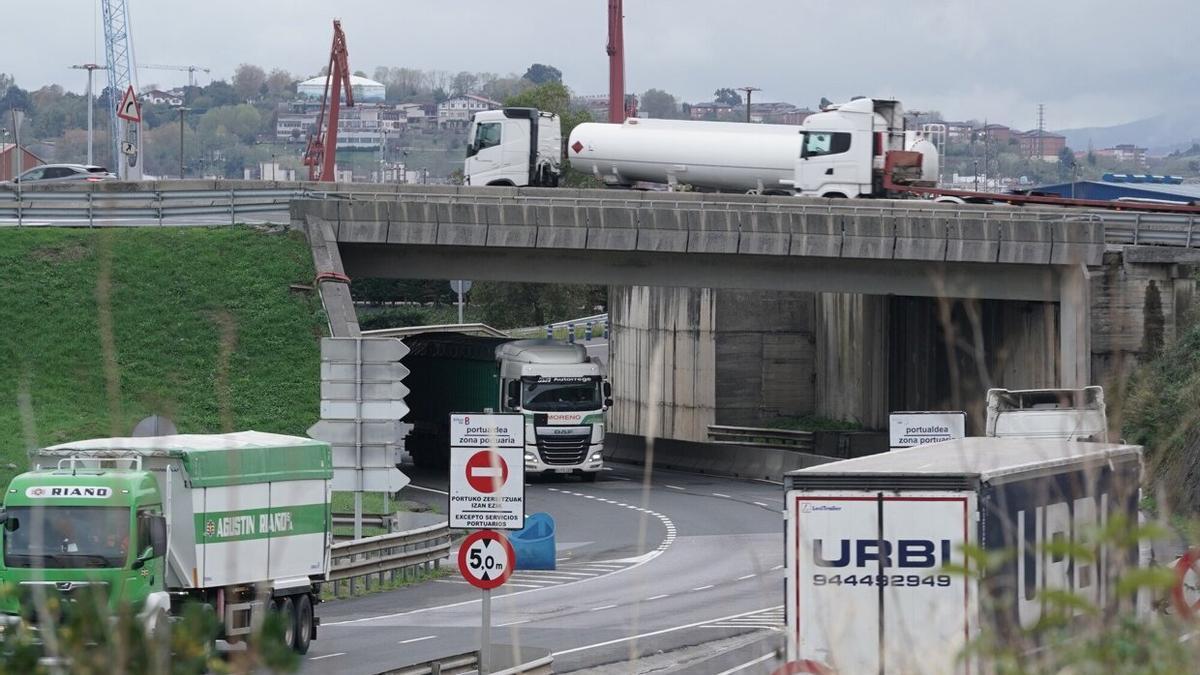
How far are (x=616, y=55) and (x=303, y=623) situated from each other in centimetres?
6165

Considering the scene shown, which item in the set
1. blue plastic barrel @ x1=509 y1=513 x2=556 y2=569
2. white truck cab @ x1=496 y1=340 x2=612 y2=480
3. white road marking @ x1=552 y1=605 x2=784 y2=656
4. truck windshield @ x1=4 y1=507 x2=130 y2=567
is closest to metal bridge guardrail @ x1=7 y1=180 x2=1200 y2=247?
white truck cab @ x1=496 y1=340 x2=612 y2=480

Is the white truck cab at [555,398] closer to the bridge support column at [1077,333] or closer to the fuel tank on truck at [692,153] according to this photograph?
the fuel tank on truck at [692,153]

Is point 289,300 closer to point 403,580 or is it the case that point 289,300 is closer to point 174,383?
point 174,383

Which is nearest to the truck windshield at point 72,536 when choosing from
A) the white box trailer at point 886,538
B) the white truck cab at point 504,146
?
the white box trailer at point 886,538

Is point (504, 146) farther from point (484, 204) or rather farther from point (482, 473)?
point (482, 473)

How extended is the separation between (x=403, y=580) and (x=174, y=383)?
11.6 metres

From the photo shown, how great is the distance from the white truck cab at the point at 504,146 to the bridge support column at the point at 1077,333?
17715mm

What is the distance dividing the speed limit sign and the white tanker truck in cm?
3616

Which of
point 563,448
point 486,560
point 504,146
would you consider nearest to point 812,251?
point 563,448

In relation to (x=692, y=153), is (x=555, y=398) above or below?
below

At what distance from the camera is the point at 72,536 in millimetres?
17422

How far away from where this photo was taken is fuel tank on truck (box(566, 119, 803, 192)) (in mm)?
53531

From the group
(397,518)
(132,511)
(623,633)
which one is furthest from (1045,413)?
(132,511)

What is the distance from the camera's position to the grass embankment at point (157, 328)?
38000mm
